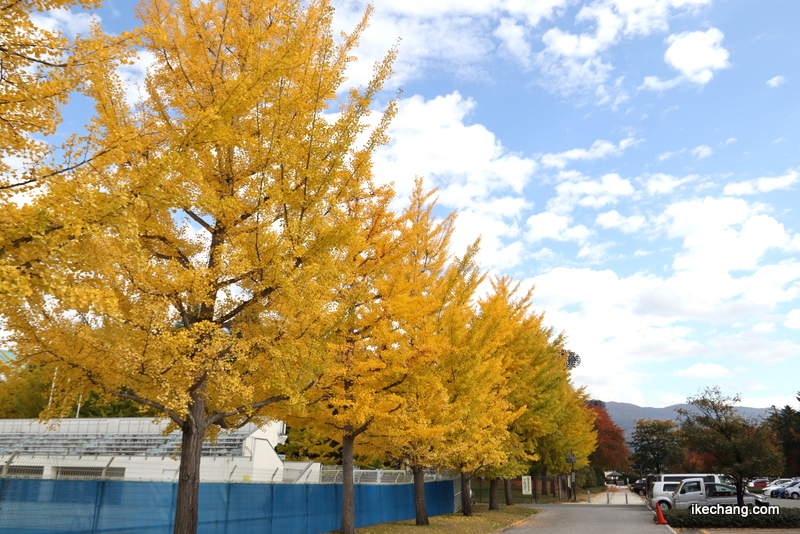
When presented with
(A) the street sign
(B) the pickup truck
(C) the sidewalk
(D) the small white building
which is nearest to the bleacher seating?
(D) the small white building

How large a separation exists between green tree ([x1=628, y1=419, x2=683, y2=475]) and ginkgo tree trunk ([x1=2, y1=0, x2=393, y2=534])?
6552 cm

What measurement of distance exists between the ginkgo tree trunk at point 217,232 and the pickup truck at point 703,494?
23.8m

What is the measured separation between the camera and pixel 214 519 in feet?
37.8

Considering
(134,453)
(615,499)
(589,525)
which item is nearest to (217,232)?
(589,525)

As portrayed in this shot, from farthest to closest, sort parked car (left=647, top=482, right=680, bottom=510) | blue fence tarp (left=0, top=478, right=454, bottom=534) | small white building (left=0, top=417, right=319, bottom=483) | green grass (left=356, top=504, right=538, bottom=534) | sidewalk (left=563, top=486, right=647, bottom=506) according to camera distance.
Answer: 1. sidewalk (left=563, top=486, right=647, bottom=506)
2. parked car (left=647, top=482, right=680, bottom=510)
3. small white building (left=0, top=417, right=319, bottom=483)
4. green grass (left=356, top=504, right=538, bottom=534)
5. blue fence tarp (left=0, top=478, right=454, bottom=534)

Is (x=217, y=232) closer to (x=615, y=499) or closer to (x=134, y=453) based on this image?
(x=134, y=453)

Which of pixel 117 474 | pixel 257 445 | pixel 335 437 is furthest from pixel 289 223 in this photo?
pixel 117 474

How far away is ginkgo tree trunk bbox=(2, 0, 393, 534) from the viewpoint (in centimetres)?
773

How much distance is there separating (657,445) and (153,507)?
219ft

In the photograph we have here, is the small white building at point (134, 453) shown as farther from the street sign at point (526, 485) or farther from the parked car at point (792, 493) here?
the parked car at point (792, 493)

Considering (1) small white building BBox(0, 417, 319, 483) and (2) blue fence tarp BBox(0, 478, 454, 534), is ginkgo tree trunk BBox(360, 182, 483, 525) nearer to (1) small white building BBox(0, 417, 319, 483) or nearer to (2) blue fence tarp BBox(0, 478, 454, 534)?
(2) blue fence tarp BBox(0, 478, 454, 534)

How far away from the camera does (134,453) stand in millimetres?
29172

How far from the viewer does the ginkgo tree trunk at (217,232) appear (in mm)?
7730

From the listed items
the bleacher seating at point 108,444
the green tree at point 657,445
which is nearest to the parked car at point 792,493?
the green tree at point 657,445
